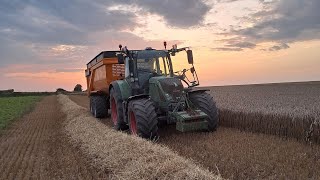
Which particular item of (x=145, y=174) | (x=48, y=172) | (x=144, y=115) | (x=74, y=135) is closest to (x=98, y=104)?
(x=74, y=135)

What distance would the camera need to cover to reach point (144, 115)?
966 centimetres

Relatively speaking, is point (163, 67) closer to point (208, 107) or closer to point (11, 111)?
point (208, 107)

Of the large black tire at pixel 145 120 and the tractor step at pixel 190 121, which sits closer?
the tractor step at pixel 190 121

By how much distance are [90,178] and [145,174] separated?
1.46 meters

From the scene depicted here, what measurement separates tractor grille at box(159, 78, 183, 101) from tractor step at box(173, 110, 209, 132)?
2.40 ft

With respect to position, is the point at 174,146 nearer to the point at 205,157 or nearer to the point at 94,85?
the point at 205,157

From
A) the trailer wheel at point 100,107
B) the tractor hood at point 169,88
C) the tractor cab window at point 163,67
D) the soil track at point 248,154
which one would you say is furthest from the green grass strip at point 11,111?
the soil track at point 248,154

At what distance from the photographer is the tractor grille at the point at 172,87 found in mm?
10398

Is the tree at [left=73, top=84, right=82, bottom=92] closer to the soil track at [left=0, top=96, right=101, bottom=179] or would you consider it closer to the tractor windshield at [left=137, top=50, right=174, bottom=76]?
the soil track at [left=0, top=96, right=101, bottom=179]

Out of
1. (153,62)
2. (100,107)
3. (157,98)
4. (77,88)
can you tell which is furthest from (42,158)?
(77,88)

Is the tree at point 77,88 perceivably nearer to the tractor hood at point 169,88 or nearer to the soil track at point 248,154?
the soil track at point 248,154

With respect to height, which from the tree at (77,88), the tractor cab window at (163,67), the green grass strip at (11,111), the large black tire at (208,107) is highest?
the tree at (77,88)

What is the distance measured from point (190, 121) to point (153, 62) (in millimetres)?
2693

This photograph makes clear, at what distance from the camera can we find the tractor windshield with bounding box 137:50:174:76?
11531mm
